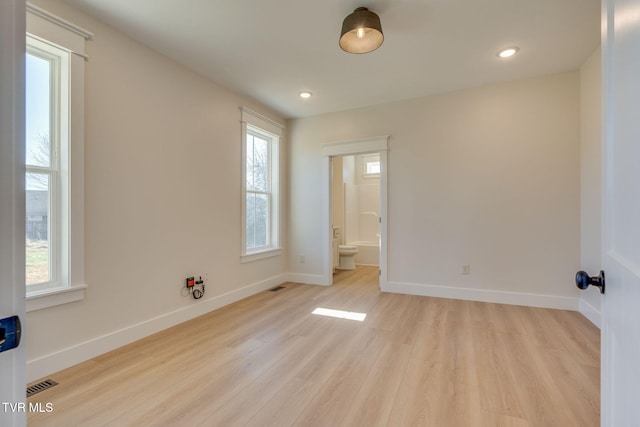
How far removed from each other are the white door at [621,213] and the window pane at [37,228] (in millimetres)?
2934

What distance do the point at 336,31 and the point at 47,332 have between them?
306 cm

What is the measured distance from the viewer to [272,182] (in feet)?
14.8

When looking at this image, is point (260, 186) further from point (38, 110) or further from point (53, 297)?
point (53, 297)

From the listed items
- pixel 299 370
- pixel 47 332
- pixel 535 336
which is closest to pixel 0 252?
pixel 299 370

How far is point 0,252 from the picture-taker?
505mm

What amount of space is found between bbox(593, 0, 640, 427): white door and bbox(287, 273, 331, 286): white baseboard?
363 centimetres

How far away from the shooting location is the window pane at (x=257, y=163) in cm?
405

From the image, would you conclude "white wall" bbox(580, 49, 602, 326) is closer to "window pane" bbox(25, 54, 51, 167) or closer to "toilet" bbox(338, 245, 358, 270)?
"toilet" bbox(338, 245, 358, 270)

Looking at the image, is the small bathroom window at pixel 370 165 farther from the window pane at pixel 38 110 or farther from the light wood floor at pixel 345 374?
the window pane at pixel 38 110

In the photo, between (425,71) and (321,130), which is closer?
(425,71)

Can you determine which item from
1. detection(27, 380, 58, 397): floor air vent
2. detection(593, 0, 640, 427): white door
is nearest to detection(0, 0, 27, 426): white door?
detection(593, 0, 640, 427): white door

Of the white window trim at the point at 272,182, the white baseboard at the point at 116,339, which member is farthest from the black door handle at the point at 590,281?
the white window trim at the point at 272,182

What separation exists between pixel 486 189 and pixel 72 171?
4.05 metres

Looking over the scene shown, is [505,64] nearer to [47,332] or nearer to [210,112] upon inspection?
[210,112]
